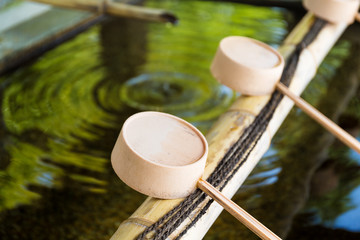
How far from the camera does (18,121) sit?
3.35 metres

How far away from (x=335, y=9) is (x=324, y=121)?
1.20 metres

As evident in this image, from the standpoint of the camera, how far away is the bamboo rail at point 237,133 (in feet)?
5.61

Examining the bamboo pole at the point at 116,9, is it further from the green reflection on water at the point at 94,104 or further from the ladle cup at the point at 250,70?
the ladle cup at the point at 250,70

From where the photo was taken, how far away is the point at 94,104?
3604 millimetres

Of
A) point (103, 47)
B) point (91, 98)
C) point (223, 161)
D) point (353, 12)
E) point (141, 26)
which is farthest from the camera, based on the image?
point (141, 26)

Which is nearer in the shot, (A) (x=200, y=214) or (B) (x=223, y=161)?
(A) (x=200, y=214)

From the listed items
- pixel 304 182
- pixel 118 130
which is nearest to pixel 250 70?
pixel 304 182

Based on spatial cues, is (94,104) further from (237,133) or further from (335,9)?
(335,9)

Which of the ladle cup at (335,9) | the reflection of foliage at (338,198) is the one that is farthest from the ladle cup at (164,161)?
the ladle cup at (335,9)

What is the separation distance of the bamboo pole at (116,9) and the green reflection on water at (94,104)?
47 cm

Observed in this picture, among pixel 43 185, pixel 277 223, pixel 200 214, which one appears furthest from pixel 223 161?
pixel 43 185

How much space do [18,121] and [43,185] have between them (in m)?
0.75

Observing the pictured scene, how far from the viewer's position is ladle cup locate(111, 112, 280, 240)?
5.50 feet

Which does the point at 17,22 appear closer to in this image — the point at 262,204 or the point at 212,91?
the point at 212,91
